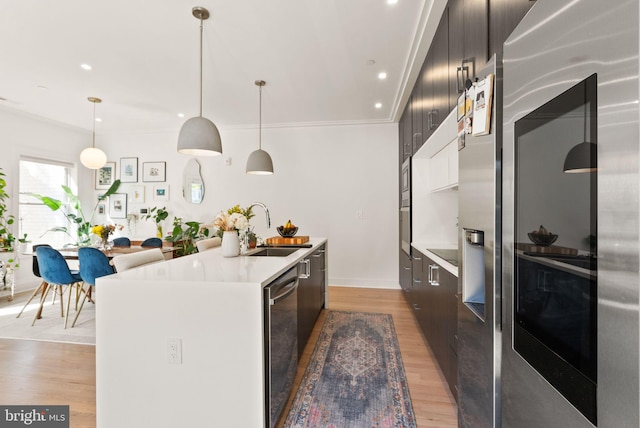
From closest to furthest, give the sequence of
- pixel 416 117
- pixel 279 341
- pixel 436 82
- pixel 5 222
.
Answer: pixel 279 341, pixel 436 82, pixel 416 117, pixel 5 222

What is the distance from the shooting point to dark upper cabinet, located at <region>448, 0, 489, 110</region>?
4.52 ft

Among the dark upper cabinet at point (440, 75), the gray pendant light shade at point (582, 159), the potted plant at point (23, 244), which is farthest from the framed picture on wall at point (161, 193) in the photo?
the gray pendant light shade at point (582, 159)

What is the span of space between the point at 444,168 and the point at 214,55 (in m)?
2.34

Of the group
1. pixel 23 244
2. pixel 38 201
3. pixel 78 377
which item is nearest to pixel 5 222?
pixel 23 244

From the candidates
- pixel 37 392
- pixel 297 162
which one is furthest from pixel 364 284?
pixel 37 392

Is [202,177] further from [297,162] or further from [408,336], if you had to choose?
[408,336]

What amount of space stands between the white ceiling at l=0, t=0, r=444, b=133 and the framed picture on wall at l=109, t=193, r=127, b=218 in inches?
59.9

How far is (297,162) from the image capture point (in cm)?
490

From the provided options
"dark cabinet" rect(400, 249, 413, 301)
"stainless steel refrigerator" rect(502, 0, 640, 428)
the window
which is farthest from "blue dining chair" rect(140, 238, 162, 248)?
"stainless steel refrigerator" rect(502, 0, 640, 428)

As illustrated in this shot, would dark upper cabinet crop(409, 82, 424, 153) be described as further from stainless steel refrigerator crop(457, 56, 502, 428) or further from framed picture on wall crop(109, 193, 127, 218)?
framed picture on wall crop(109, 193, 127, 218)

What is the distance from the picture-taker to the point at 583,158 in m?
0.60

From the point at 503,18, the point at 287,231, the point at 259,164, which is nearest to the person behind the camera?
the point at 503,18

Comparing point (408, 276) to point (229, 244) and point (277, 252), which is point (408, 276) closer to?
point (277, 252)

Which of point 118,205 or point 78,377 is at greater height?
point 118,205
